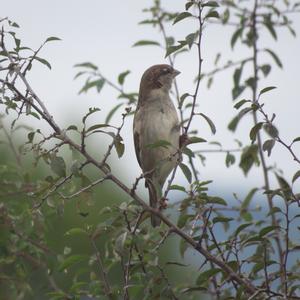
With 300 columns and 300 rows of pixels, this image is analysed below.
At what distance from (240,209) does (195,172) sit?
16.2 inches

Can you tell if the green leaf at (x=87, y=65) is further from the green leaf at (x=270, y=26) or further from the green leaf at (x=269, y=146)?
the green leaf at (x=269, y=146)

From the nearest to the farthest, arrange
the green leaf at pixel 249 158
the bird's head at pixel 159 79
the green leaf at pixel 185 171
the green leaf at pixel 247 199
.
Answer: the green leaf at pixel 185 171, the green leaf at pixel 249 158, the green leaf at pixel 247 199, the bird's head at pixel 159 79

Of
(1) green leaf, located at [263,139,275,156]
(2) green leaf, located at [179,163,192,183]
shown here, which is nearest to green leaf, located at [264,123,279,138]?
(1) green leaf, located at [263,139,275,156]

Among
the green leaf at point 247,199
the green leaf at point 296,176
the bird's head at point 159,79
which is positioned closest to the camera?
the green leaf at point 296,176

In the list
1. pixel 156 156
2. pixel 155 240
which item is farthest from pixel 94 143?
pixel 155 240

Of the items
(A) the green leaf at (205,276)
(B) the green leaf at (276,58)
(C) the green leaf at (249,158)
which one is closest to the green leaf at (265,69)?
(B) the green leaf at (276,58)

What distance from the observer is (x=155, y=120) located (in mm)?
4801

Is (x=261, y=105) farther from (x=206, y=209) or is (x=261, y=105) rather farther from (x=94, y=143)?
(x=94, y=143)

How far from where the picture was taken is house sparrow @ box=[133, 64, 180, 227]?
4.76 meters

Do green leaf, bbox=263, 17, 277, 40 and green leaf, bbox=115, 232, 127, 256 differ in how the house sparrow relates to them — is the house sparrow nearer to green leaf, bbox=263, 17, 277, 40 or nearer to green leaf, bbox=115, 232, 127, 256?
green leaf, bbox=263, 17, 277, 40

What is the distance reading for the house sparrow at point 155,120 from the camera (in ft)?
15.6

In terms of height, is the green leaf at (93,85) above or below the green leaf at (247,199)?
above

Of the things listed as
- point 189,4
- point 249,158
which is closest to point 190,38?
point 189,4

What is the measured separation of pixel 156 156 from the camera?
499cm
